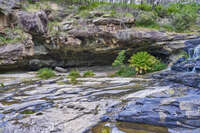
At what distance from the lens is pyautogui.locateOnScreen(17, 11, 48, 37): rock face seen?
1595 centimetres

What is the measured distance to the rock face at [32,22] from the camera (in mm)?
15953

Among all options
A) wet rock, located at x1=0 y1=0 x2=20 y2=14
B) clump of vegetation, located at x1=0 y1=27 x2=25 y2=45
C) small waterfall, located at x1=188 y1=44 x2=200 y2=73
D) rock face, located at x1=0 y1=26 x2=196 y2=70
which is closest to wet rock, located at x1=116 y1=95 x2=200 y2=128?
small waterfall, located at x1=188 y1=44 x2=200 y2=73

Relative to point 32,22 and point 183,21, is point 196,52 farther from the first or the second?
point 32,22

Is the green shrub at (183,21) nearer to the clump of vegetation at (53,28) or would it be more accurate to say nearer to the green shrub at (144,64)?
the green shrub at (144,64)

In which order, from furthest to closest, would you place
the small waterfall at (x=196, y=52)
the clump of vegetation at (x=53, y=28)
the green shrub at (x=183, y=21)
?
the green shrub at (x=183, y=21)
the clump of vegetation at (x=53, y=28)
the small waterfall at (x=196, y=52)

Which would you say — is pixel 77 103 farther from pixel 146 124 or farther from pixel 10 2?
pixel 10 2

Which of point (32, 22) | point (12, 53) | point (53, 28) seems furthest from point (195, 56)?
point (12, 53)

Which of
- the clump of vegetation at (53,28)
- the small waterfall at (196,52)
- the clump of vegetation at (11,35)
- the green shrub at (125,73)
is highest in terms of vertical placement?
the clump of vegetation at (53,28)

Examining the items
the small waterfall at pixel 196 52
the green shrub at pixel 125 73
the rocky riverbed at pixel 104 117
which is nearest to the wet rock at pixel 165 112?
the rocky riverbed at pixel 104 117

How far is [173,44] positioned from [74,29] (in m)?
12.3

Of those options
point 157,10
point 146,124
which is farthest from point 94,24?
point 146,124

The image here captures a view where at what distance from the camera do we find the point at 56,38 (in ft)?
57.9

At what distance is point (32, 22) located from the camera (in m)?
16.1

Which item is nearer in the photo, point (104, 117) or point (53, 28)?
point (104, 117)
